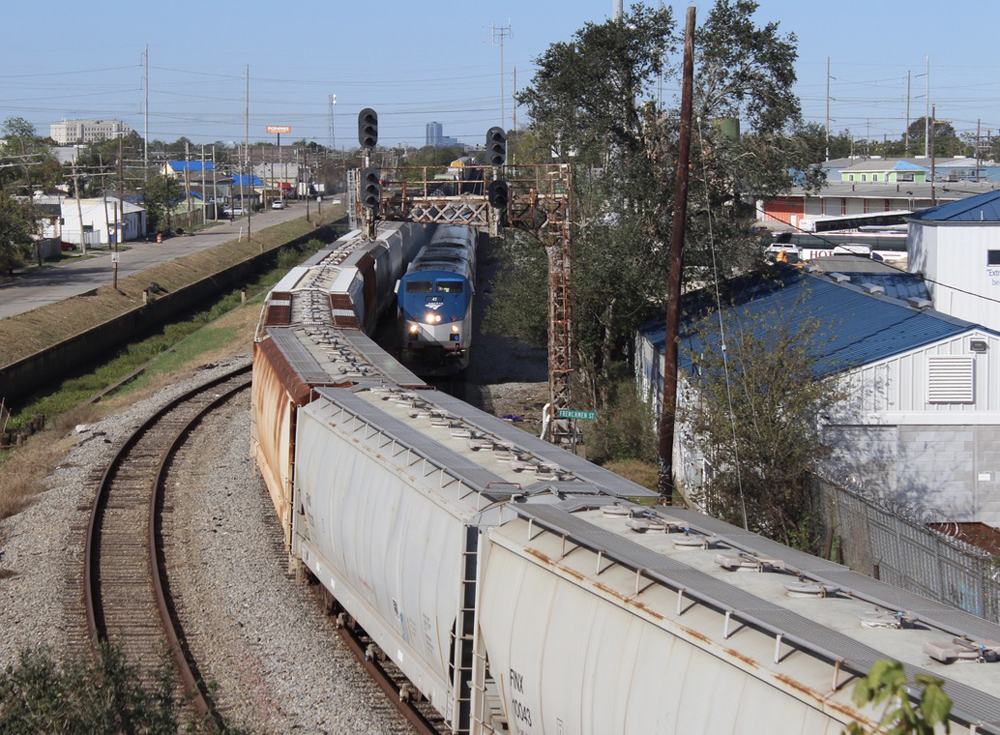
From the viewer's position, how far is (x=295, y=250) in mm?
72188

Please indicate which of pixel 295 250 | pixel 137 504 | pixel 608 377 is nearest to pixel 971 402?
pixel 608 377

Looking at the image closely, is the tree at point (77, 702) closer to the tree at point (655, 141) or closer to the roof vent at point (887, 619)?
the roof vent at point (887, 619)

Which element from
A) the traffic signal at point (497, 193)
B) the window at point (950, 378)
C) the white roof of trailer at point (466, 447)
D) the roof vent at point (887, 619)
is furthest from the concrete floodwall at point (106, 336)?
the roof vent at point (887, 619)

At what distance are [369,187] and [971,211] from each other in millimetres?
14380

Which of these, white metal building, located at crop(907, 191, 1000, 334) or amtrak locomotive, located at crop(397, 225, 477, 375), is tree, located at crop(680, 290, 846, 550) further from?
amtrak locomotive, located at crop(397, 225, 477, 375)

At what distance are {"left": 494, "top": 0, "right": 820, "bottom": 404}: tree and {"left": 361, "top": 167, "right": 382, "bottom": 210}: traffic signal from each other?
7.14 metres

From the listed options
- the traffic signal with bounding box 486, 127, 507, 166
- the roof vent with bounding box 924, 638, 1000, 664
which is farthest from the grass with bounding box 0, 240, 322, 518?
the roof vent with bounding box 924, 638, 1000, 664

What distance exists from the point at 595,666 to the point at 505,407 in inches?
858

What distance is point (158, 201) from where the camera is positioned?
85125 millimetres

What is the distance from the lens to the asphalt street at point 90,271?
1800 inches

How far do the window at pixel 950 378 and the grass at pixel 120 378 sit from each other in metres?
16.6

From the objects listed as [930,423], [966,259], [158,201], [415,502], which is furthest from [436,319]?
[158,201]

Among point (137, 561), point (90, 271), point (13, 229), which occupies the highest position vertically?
point (13, 229)

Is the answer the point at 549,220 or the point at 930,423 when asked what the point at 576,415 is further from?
the point at 930,423
